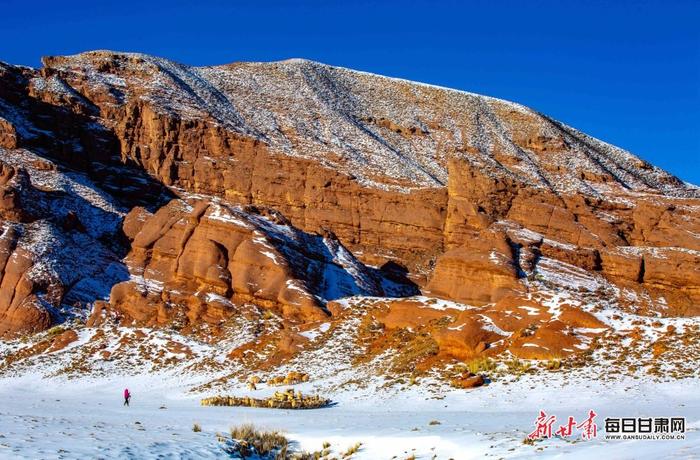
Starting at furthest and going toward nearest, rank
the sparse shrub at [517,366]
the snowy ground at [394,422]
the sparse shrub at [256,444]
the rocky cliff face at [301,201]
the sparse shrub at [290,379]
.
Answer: the rocky cliff face at [301,201] → the sparse shrub at [290,379] → the sparse shrub at [517,366] → the sparse shrub at [256,444] → the snowy ground at [394,422]

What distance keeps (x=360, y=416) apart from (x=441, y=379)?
5.56 metres

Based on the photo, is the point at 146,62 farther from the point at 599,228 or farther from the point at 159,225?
the point at 599,228

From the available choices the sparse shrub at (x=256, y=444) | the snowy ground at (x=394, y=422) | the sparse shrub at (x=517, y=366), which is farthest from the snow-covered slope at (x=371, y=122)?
the sparse shrub at (x=256, y=444)

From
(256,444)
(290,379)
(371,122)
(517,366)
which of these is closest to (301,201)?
(371,122)

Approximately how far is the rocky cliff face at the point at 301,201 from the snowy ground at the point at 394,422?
5.82 meters

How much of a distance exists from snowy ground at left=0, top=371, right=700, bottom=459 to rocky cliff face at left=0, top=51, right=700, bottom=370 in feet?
19.1

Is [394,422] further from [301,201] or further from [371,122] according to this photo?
[371,122]

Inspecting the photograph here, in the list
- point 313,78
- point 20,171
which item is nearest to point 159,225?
point 20,171

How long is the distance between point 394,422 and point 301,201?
62.9 meters

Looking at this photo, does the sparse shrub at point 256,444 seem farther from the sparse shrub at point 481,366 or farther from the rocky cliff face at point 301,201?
the rocky cliff face at point 301,201

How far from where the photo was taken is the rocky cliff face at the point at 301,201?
1876 inches

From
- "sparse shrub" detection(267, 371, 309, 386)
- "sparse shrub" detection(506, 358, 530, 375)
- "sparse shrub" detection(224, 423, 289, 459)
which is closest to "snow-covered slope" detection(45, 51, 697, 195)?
"sparse shrub" detection(267, 371, 309, 386)

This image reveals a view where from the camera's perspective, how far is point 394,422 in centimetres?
2083

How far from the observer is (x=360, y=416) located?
75.8ft
